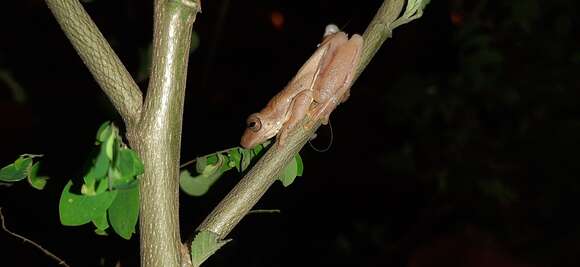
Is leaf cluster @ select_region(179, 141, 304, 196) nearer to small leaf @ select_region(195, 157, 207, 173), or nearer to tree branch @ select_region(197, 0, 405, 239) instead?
small leaf @ select_region(195, 157, 207, 173)

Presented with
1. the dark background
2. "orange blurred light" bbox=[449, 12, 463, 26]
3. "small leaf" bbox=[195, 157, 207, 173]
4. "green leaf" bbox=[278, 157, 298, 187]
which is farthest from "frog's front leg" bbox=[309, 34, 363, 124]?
"orange blurred light" bbox=[449, 12, 463, 26]

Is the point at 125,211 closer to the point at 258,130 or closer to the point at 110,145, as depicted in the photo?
the point at 110,145

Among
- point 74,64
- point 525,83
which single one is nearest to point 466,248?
point 525,83

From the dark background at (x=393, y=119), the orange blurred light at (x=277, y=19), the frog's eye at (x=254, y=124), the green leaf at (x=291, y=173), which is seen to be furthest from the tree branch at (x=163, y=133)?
the orange blurred light at (x=277, y=19)

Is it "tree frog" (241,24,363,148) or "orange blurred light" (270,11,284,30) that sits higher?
"tree frog" (241,24,363,148)

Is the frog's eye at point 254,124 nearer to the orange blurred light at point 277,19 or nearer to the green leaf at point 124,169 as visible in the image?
the green leaf at point 124,169

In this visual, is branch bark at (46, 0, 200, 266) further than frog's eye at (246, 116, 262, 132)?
No

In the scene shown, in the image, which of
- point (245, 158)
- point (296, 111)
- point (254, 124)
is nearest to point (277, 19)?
point (254, 124)
